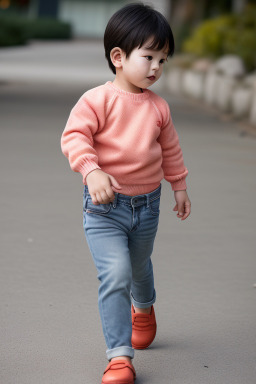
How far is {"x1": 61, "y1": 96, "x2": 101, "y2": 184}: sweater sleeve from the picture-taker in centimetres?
298

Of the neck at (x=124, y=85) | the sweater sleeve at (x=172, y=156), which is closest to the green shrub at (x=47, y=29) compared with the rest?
the sweater sleeve at (x=172, y=156)

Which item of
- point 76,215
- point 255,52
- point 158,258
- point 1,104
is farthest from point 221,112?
point 158,258

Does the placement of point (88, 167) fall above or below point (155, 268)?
above

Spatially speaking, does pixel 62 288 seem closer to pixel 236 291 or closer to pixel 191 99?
pixel 236 291

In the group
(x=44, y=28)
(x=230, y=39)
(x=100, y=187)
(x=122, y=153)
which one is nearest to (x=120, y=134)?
(x=122, y=153)

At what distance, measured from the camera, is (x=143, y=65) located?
3.07m

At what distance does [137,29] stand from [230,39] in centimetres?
1633

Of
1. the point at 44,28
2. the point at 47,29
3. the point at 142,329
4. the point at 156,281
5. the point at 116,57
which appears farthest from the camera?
the point at 47,29

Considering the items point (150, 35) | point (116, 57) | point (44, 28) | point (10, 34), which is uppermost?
point (150, 35)

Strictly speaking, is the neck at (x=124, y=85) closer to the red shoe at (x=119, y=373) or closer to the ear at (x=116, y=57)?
the ear at (x=116, y=57)

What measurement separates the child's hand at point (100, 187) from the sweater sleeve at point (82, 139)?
36mm

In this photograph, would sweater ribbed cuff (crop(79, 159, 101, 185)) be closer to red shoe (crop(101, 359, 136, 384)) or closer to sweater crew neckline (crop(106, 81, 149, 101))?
sweater crew neckline (crop(106, 81, 149, 101))

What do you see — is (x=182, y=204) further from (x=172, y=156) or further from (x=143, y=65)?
(x=143, y=65)

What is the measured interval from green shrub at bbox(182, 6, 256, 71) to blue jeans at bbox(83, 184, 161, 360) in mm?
14113
